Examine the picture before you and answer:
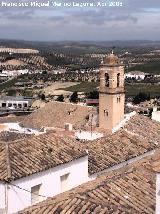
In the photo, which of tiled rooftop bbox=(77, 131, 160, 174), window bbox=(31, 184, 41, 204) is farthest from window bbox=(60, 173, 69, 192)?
tiled rooftop bbox=(77, 131, 160, 174)

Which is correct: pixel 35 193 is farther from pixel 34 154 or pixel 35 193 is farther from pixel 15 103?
pixel 15 103

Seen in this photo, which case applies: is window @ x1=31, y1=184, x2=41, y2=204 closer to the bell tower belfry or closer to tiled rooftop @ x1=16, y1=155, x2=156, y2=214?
tiled rooftop @ x1=16, y1=155, x2=156, y2=214

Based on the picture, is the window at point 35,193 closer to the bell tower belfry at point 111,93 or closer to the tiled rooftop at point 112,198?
the tiled rooftop at point 112,198

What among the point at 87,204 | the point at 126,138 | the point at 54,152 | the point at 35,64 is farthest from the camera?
the point at 35,64

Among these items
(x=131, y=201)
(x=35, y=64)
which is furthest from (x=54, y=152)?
(x=35, y=64)

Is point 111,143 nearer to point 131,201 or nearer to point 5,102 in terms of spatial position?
point 131,201

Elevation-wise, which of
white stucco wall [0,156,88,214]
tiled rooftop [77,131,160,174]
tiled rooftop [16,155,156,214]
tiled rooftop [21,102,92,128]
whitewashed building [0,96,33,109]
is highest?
tiled rooftop [16,155,156,214]

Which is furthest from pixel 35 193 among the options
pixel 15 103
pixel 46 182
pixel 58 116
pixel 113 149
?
pixel 15 103

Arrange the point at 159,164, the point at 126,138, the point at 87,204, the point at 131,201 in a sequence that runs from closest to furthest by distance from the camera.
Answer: the point at 159,164 < the point at 87,204 < the point at 131,201 < the point at 126,138
